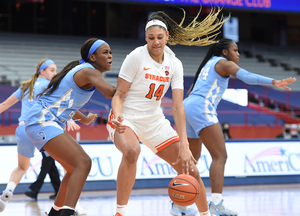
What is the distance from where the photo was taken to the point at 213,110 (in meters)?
5.66

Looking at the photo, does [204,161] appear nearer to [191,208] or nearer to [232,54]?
[191,208]

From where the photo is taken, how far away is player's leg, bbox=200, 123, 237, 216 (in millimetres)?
5320

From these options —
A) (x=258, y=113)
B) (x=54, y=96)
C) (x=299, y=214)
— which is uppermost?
(x=54, y=96)

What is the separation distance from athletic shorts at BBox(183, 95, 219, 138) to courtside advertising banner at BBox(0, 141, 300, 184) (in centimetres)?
296

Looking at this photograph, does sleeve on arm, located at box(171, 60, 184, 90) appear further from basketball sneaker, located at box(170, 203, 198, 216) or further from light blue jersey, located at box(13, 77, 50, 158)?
light blue jersey, located at box(13, 77, 50, 158)


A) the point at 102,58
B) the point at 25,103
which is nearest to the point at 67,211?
the point at 102,58

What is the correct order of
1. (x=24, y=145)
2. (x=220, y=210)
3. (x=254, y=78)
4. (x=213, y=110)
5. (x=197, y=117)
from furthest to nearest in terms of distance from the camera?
(x=24, y=145)
(x=213, y=110)
(x=197, y=117)
(x=220, y=210)
(x=254, y=78)

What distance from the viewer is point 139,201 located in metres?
6.88

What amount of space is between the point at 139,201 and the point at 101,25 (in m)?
17.3

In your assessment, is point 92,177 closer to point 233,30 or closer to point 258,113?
point 258,113

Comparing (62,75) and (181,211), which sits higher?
(62,75)

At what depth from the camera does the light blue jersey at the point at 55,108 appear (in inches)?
168

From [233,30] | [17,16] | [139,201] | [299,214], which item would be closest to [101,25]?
[17,16]

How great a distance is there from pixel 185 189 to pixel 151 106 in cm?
92
